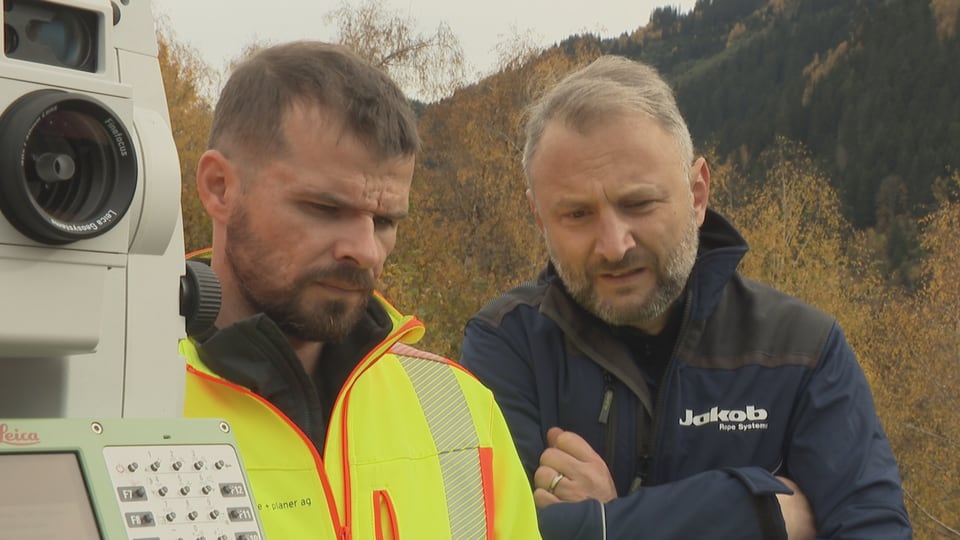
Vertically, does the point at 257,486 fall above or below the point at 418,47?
below

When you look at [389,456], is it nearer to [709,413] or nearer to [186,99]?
[709,413]

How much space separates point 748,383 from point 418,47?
1244 inches

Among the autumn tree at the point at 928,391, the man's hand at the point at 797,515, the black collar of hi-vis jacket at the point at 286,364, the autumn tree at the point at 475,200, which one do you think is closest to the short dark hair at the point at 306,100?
the black collar of hi-vis jacket at the point at 286,364

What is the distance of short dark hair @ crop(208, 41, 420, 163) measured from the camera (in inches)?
112

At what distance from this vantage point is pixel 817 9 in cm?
11694

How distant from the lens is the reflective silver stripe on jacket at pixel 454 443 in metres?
2.77

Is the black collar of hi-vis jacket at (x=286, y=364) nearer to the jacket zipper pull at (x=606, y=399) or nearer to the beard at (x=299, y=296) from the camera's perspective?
the beard at (x=299, y=296)

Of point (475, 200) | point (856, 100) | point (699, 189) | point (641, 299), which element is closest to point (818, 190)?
point (475, 200)

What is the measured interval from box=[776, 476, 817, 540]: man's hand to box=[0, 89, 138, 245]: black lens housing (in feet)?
6.69

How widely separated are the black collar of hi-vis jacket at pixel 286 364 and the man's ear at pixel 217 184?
37 cm

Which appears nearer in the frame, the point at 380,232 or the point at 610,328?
the point at 380,232

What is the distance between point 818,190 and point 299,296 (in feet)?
187

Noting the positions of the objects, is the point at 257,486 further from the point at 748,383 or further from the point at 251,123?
the point at 748,383

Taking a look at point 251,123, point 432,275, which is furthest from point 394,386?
point 432,275
